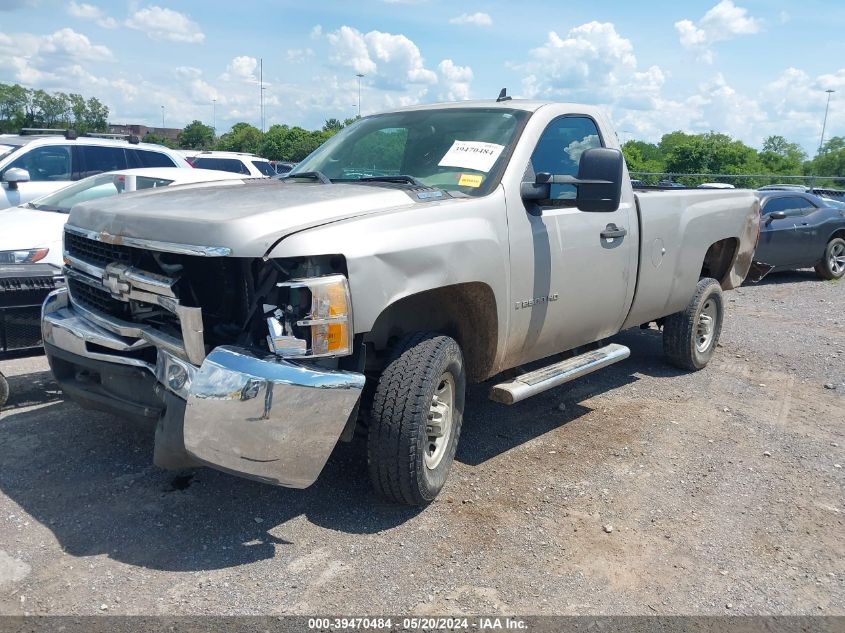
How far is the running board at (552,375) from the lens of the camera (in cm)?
431

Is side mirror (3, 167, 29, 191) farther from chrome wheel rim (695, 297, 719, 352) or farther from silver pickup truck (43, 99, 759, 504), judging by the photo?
chrome wheel rim (695, 297, 719, 352)

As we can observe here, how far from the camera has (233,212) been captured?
3.40 metres

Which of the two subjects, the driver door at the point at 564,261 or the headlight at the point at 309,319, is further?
the driver door at the point at 564,261

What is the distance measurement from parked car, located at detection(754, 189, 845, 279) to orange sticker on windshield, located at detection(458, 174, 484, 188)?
31.7 feet

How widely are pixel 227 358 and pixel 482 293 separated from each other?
1.52 meters

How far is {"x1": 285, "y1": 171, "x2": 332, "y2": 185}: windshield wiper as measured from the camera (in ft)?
14.9

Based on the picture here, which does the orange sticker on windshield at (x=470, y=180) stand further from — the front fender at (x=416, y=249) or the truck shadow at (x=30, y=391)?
the truck shadow at (x=30, y=391)

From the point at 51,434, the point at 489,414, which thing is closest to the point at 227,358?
the point at 51,434

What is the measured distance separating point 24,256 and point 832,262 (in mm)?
12976

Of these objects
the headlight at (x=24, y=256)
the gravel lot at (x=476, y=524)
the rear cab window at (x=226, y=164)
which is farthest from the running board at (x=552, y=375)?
the rear cab window at (x=226, y=164)

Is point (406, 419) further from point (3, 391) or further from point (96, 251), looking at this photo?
point (3, 391)

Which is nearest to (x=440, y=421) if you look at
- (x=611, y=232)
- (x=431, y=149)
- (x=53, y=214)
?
(x=431, y=149)

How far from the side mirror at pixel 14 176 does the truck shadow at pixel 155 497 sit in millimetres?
5739

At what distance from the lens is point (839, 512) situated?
420 cm
